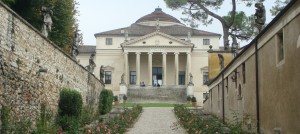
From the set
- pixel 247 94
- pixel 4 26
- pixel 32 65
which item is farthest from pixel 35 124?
pixel 247 94

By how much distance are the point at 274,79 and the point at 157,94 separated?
148ft

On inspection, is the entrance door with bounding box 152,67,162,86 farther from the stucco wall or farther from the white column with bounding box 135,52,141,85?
the stucco wall

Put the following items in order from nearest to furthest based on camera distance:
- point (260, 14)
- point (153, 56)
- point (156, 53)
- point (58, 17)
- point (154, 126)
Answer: point (260, 14) → point (154, 126) → point (58, 17) → point (156, 53) → point (153, 56)

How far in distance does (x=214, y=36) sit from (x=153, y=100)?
70.2 ft

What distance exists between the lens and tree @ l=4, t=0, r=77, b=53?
24.5 m

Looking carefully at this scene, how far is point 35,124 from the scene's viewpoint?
44.4 feet

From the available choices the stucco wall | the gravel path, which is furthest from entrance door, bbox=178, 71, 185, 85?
the stucco wall

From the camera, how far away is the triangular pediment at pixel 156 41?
6538 centimetres

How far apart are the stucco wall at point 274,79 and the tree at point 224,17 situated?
74.8ft

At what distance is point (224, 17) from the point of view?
130ft

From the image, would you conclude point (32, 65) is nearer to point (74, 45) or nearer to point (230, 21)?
point (74, 45)

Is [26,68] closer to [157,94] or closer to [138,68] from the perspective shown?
[157,94]

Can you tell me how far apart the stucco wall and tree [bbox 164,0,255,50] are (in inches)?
898

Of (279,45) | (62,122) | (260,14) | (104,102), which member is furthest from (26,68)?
(104,102)
